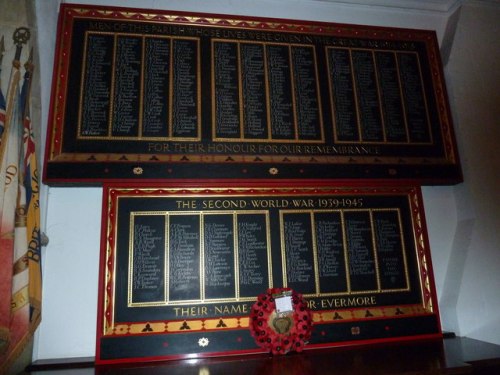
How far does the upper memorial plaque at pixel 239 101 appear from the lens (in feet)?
8.07

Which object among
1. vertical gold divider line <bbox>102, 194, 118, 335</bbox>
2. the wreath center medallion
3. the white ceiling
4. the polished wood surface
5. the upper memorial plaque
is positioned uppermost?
the white ceiling

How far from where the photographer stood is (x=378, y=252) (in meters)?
2.60

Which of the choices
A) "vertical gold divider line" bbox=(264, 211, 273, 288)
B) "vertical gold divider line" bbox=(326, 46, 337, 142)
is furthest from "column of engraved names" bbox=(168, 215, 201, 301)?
"vertical gold divider line" bbox=(326, 46, 337, 142)

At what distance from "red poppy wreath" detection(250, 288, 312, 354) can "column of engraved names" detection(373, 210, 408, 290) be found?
71 cm

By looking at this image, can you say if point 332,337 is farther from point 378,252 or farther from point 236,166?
point 236,166

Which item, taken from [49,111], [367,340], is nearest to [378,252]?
[367,340]

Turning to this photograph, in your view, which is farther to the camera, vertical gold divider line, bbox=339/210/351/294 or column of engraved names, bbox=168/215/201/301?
vertical gold divider line, bbox=339/210/351/294

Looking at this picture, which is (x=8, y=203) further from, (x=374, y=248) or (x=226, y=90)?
(x=374, y=248)

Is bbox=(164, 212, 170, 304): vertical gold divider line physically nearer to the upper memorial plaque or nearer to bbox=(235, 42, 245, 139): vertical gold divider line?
the upper memorial plaque

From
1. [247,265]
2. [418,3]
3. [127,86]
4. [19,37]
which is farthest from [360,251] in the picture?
[19,37]

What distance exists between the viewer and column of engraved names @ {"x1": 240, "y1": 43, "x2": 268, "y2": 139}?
2639mm

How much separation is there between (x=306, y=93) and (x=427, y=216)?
4.49ft

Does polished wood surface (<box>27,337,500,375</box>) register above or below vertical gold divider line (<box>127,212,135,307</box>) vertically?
below

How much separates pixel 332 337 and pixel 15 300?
6.21 feet
